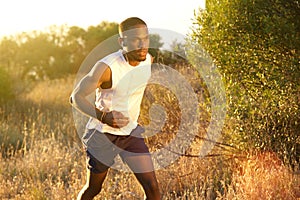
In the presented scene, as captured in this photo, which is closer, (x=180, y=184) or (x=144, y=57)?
(x=144, y=57)

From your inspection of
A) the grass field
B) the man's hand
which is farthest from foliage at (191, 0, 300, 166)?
the man's hand

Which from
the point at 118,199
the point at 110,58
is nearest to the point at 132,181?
the point at 118,199

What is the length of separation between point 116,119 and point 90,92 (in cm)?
28

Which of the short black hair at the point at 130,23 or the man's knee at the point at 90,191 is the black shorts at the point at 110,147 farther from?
the short black hair at the point at 130,23

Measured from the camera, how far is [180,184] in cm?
623

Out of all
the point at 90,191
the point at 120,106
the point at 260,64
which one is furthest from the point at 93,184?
the point at 260,64

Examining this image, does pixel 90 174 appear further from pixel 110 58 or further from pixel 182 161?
pixel 182 161

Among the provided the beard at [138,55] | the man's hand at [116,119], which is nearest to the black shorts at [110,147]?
the man's hand at [116,119]

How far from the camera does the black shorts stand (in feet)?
14.3

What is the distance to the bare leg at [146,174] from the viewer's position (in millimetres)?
4289

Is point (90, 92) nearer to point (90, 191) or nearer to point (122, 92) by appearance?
point (122, 92)

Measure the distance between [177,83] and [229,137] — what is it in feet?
3.12

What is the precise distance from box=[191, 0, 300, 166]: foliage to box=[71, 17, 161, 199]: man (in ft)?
6.11

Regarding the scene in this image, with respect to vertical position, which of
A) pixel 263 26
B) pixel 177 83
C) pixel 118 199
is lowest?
pixel 118 199
